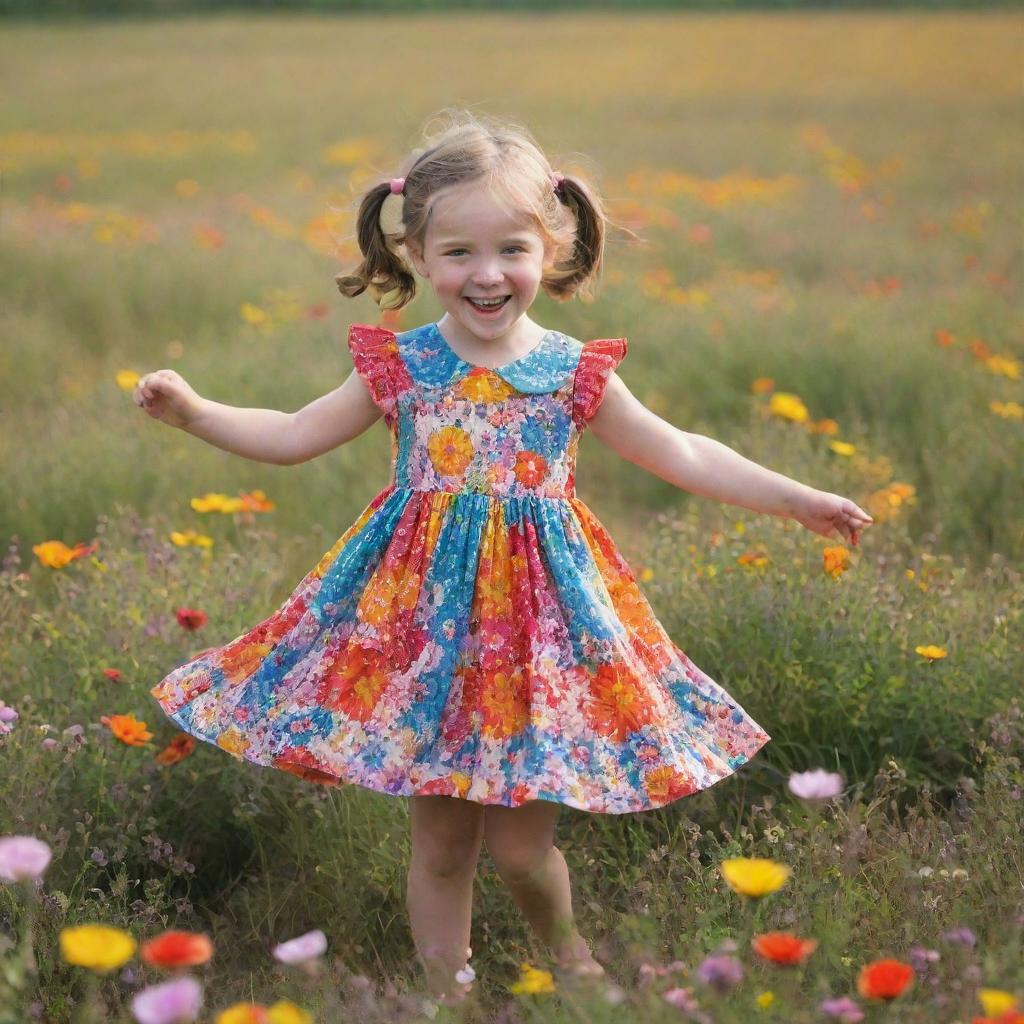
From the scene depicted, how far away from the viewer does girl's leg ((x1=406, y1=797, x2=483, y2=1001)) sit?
98.6 inches

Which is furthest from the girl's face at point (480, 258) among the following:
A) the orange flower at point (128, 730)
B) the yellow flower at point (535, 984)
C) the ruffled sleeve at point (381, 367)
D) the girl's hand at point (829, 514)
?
the yellow flower at point (535, 984)

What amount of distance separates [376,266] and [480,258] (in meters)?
0.39

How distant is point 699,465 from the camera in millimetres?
2596

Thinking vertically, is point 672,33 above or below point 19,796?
above

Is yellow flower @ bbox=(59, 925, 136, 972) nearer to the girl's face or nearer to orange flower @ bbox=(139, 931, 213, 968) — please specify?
orange flower @ bbox=(139, 931, 213, 968)

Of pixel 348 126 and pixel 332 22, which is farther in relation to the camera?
pixel 332 22

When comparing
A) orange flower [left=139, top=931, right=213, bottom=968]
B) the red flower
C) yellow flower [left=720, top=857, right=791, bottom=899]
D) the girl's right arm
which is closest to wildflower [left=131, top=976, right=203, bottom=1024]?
orange flower [left=139, top=931, right=213, bottom=968]

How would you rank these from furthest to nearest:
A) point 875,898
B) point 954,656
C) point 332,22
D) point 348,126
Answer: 1. point 332,22
2. point 348,126
3. point 954,656
4. point 875,898

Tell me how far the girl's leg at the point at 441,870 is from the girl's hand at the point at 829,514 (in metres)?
0.79

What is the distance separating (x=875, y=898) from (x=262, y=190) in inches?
385

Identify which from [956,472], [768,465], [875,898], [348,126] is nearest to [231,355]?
[768,465]

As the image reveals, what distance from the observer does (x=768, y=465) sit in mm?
4117

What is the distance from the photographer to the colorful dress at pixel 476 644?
2.35 metres

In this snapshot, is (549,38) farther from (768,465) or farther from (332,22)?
(768,465)
